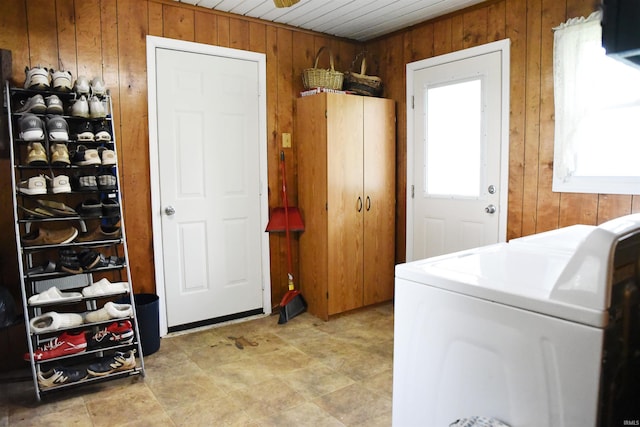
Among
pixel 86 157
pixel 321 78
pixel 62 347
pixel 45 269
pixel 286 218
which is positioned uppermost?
pixel 321 78

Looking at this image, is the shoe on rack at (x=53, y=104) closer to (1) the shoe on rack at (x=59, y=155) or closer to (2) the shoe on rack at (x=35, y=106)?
(2) the shoe on rack at (x=35, y=106)

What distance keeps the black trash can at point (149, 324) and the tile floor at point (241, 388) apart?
66 mm

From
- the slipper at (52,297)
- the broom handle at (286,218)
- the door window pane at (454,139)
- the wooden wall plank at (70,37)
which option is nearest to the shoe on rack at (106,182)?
the slipper at (52,297)

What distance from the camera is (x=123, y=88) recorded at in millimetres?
3035

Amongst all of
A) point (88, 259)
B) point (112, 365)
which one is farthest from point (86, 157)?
point (112, 365)

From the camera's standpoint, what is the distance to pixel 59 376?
236 cm

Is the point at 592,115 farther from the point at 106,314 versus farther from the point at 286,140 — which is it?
the point at 106,314

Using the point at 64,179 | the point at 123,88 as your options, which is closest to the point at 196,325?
the point at 64,179

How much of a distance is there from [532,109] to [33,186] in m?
3.08

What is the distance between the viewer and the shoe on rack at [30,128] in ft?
8.03

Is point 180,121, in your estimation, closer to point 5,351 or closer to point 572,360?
point 5,351

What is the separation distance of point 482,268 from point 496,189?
2.04 m

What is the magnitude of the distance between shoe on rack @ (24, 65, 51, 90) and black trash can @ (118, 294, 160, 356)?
1.41 metres

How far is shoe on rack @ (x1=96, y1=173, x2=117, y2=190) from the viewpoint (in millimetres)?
2660
